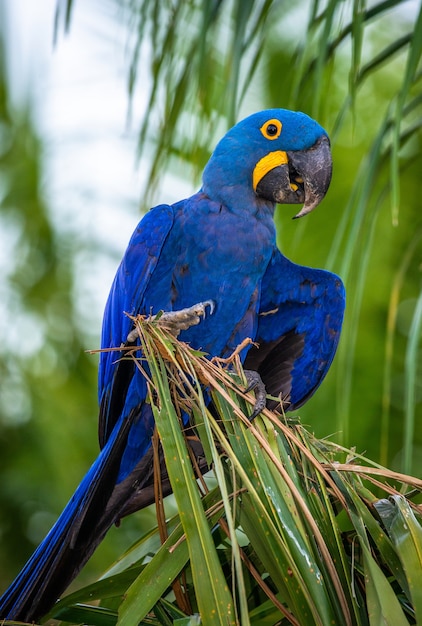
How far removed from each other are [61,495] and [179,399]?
3106 mm

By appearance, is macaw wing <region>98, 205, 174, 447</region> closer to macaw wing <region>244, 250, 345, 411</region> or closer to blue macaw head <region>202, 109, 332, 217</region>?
blue macaw head <region>202, 109, 332, 217</region>

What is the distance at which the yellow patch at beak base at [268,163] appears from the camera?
202cm

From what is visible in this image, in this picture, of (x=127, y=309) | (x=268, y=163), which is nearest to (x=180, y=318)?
(x=127, y=309)

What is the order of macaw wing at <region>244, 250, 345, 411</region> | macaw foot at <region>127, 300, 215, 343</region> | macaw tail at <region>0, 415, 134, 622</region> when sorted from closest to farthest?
1. macaw tail at <region>0, 415, 134, 622</region>
2. macaw foot at <region>127, 300, 215, 343</region>
3. macaw wing at <region>244, 250, 345, 411</region>

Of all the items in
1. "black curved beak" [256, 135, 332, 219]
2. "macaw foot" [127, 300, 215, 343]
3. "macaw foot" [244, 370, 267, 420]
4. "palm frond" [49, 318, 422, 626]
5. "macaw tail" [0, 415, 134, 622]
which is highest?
"black curved beak" [256, 135, 332, 219]

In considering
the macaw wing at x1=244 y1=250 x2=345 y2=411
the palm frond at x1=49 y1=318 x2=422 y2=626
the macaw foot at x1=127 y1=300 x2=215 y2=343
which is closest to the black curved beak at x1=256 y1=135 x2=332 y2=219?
the macaw wing at x1=244 y1=250 x2=345 y2=411

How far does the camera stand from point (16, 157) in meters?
4.79

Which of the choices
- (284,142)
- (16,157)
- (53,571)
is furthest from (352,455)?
(16,157)

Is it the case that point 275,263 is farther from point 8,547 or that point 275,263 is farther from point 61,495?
point 8,547

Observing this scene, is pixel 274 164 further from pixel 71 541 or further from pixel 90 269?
pixel 90 269

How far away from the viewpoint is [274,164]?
2.02 meters

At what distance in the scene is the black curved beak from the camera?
1.97 metres

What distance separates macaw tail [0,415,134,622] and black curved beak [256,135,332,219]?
714 millimetres

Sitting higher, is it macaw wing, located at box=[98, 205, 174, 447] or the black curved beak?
the black curved beak
